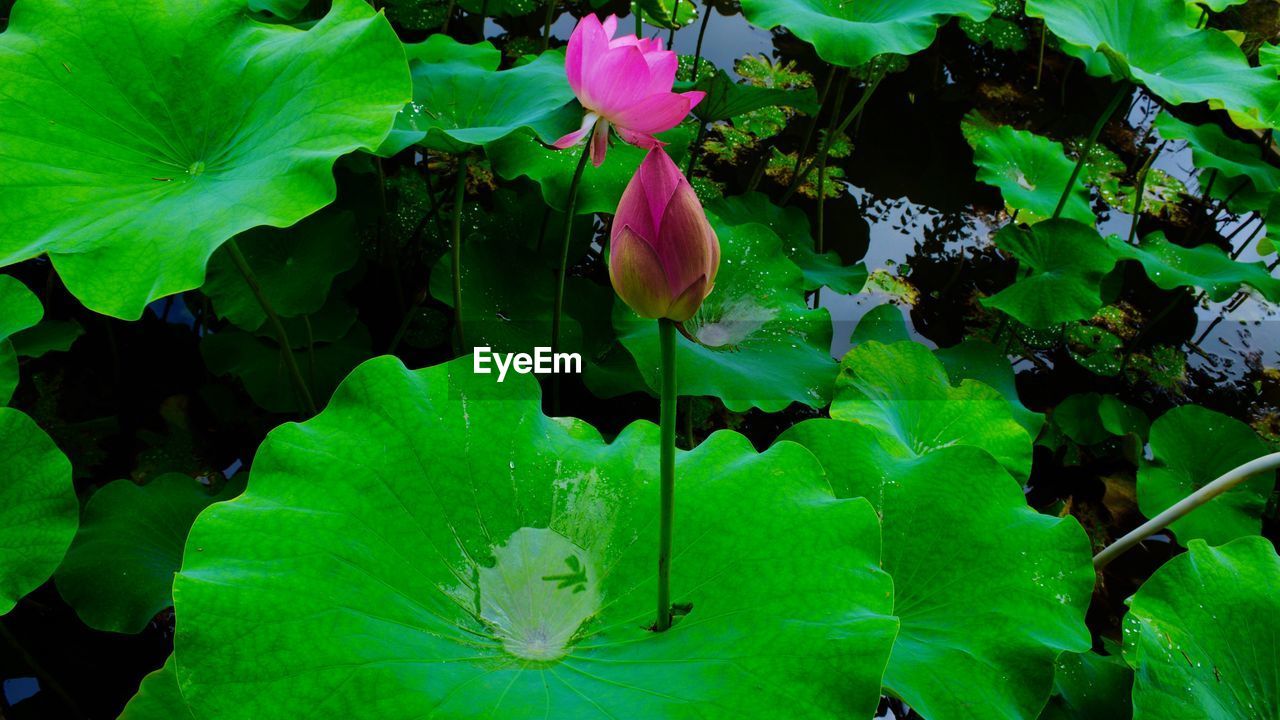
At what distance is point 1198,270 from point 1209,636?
1.30 meters

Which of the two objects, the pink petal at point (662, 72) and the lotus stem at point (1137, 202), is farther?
the lotus stem at point (1137, 202)

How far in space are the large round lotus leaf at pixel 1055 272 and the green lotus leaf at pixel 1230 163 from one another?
532 millimetres

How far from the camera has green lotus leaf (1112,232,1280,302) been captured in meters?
1.95

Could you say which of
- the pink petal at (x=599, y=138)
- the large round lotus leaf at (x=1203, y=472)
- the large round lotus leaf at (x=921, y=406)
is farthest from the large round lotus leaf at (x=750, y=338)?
the large round lotus leaf at (x=1203, y=472)

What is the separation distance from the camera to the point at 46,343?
1457mm

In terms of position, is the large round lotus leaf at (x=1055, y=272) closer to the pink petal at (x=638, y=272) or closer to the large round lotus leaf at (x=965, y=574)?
the large round lotus leaf at (x=965, y=574)

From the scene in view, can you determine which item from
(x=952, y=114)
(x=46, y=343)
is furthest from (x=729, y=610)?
(x=952, y=114)

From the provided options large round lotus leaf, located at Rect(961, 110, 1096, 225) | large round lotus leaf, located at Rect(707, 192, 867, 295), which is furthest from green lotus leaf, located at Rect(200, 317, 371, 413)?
large round lotus leaf, located at Rect(961, 110, 1096, 225)

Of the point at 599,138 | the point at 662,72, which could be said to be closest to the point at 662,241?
the point at 662,72

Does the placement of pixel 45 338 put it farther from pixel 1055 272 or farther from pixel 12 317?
pixel 1055 272

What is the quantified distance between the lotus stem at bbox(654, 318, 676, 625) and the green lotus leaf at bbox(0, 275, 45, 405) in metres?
0.94

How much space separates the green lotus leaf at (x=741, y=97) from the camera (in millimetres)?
1894

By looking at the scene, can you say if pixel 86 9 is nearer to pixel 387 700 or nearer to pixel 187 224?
pixel 187 224

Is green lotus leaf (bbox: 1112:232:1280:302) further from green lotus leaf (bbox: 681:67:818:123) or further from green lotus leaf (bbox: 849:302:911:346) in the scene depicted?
green lotus leaf (bbox: 681:67:818:123)
